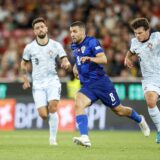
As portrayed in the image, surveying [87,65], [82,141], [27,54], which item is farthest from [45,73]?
[82,141]

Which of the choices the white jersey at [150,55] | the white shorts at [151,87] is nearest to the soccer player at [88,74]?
the white shorts at [151,87]

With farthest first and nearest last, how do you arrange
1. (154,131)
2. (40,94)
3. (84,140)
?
(154,131), (40,94), (84,140)

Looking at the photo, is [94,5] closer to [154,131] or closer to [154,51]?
[154,131]

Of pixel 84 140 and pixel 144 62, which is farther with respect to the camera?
pixel 144 62

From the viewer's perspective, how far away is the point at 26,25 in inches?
1022

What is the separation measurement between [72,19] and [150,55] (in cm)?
1263

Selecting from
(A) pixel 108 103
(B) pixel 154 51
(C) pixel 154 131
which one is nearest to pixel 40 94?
A: (A) pixel 108 103

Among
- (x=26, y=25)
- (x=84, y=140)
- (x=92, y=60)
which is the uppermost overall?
(x=26, y=25)

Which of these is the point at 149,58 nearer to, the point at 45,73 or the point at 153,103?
the point at 153,103

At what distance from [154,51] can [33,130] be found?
8.11m

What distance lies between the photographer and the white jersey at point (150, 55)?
13047mm

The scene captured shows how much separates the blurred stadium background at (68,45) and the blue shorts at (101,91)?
7.27 metres

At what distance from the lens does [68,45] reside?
2338 centimetres

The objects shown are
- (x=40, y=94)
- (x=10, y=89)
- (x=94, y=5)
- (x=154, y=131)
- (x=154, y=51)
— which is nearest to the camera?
(x=154, y=51)
